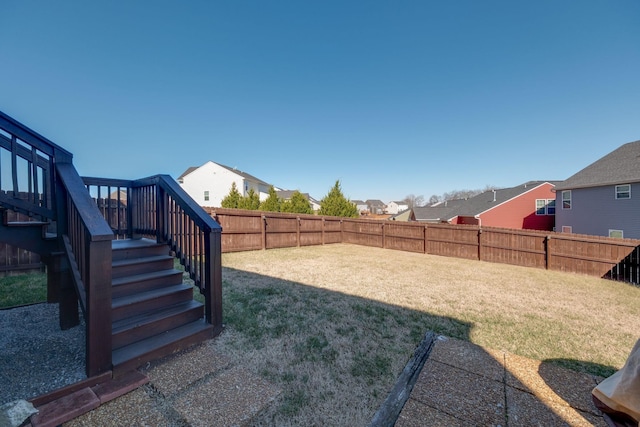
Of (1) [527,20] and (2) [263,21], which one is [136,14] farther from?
(1) [527,20]

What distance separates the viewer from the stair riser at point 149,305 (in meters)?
2.29

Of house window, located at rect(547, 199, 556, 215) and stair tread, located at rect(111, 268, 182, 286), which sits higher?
house window, located at rect(547, 199, 556, 215)

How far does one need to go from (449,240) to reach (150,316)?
392 inches

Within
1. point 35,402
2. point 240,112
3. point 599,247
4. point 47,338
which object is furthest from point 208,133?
point 599,247

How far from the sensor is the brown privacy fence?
646 cm

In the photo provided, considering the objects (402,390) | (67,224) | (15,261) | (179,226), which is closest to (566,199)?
(402,390)

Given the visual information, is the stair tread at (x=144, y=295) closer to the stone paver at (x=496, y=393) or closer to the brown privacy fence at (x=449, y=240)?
the stone paver at (x=496, y=393)

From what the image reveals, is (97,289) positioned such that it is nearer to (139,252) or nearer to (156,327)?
(156,327)

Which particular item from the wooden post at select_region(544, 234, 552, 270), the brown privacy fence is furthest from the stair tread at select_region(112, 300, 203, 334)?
the wooden post at select_region(544, 234, 552, 270)

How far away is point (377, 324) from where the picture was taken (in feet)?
10.5

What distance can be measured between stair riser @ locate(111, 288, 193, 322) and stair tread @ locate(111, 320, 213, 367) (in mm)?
302

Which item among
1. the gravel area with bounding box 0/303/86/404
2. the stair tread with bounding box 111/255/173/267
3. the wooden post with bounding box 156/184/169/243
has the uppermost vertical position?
the wooden post with bounding box 156/184/169/243

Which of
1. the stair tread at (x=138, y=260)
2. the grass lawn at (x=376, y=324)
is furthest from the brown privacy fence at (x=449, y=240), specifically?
the stair tread at (x=138, y=260)

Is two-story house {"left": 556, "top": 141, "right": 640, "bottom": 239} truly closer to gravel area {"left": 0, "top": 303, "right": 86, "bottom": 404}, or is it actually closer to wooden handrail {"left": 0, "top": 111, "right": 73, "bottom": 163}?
gravel area {"left": 0, "top": 303, "right": 86, "bottom": 404}
